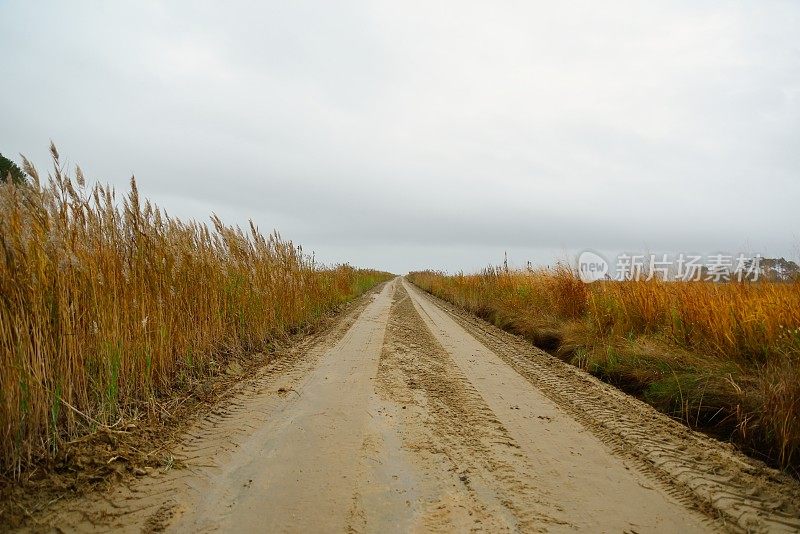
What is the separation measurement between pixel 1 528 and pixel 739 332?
610cm

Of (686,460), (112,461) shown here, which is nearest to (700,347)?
(686,460)

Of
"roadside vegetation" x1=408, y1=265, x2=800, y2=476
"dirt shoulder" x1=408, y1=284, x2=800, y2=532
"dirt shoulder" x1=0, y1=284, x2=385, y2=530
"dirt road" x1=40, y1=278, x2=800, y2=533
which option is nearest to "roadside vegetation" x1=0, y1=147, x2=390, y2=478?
"dirt shoulder" x1=0, y1=284, x2=385, y2=530

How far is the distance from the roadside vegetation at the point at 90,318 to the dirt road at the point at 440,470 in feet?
1.90

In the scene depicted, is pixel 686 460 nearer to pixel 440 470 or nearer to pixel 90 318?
pixel 440 470

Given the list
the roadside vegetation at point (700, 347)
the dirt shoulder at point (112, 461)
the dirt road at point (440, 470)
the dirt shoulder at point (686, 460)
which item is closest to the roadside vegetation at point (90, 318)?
the dirt shoulder at point (112, 461)

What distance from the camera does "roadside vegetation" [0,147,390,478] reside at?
2.31 metres

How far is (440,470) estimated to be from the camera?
2.50 m

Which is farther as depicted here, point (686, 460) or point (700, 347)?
point (700, 347)

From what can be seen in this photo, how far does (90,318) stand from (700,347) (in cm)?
606

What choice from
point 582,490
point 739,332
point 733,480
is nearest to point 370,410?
point 582,490

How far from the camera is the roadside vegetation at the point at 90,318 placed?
231 centimetres

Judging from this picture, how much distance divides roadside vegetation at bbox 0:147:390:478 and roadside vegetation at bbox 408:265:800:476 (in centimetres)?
447

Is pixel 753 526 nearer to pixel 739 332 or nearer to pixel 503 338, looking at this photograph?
pixel 739 332

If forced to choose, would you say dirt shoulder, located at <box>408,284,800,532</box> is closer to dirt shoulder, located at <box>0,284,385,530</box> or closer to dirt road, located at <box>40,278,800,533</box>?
dirt road, located at <box>40,278,800,533</box>
